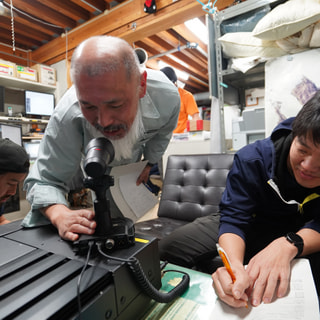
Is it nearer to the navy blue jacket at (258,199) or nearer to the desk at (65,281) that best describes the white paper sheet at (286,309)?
the desk at (65,281)

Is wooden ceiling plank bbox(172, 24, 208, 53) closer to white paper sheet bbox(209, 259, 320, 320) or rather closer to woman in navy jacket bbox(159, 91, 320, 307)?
woman in navy jacket bbox(159, 91, 320, 307)

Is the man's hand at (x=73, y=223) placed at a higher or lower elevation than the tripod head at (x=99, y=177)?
lower

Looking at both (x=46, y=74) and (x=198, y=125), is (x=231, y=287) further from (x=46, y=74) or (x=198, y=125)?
(x=46, y=74)

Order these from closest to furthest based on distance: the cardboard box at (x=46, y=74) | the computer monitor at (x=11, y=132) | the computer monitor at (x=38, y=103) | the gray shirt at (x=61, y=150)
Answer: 1. the gray shirt at (x=61, y=150)
2. the computer monitor at (x=11, y=132)
3. the computer monitor at (x=38, y=103)
4. the cardboard box at (x=46, y=74)

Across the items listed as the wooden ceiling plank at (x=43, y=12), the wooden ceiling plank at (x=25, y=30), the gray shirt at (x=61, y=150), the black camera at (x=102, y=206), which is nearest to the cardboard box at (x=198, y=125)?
the gray shirt at (x=61, y=150)

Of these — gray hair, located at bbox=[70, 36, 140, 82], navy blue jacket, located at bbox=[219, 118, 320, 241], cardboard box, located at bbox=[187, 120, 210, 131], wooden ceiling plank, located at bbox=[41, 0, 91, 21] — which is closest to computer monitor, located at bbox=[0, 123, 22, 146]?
wooden ceiling plank, located at bbox=[41, 0, 91, 21]

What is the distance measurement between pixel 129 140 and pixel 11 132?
229 centimetres

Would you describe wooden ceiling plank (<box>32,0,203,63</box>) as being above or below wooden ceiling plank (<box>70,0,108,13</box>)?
below

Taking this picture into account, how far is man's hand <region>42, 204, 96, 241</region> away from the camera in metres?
0.45

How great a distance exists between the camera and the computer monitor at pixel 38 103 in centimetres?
298

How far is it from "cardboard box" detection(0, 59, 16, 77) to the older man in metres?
2.55

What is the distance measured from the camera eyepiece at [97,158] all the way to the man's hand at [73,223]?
0.39ft

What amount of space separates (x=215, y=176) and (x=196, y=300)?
0.98 metres

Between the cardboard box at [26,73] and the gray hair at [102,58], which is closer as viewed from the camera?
the gray hair at [102,58]
